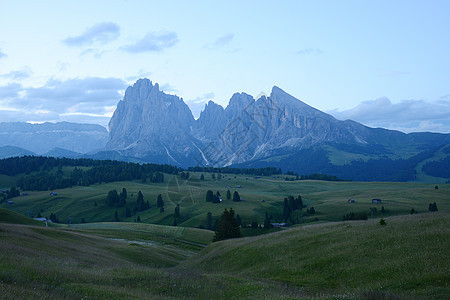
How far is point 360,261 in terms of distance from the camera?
28.5 m

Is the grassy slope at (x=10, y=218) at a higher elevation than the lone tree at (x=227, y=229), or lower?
higher

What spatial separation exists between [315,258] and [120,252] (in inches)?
1397

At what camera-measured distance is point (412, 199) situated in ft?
601

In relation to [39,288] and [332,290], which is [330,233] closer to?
[332,290]

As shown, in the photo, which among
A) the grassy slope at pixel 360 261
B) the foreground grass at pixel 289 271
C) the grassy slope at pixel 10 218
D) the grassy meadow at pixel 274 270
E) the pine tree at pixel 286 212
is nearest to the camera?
the foreground grass at pixel 289 271

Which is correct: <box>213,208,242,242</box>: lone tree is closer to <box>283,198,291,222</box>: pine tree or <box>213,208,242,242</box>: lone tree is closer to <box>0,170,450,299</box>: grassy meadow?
<box>0,170,450,299</box>: grassy meadow

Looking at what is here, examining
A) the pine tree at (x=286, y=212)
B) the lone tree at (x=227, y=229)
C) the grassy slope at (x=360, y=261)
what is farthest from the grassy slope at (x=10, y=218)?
the pine tree at (x=286, y=212)

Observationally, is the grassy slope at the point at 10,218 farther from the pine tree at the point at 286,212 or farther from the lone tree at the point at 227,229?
the pine tree at the point at 286,212

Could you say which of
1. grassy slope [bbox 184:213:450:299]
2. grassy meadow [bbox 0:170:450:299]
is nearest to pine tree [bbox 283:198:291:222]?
grassy meadow [bbox 0:170:450:299]

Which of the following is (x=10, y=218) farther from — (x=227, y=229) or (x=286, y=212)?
(x=286, y=212)

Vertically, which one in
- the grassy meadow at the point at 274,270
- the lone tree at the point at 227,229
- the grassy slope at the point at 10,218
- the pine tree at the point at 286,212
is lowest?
the pine tree at the point at 286,212

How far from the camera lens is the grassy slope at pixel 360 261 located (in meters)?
21.7

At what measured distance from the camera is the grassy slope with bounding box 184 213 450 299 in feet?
71.3

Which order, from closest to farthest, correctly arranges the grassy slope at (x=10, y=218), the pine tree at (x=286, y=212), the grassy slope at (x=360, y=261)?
the grassy slope at (x=360, y=261), the grassy slope at (x=10, y=218), the pine tree at (x=286, y=212)
